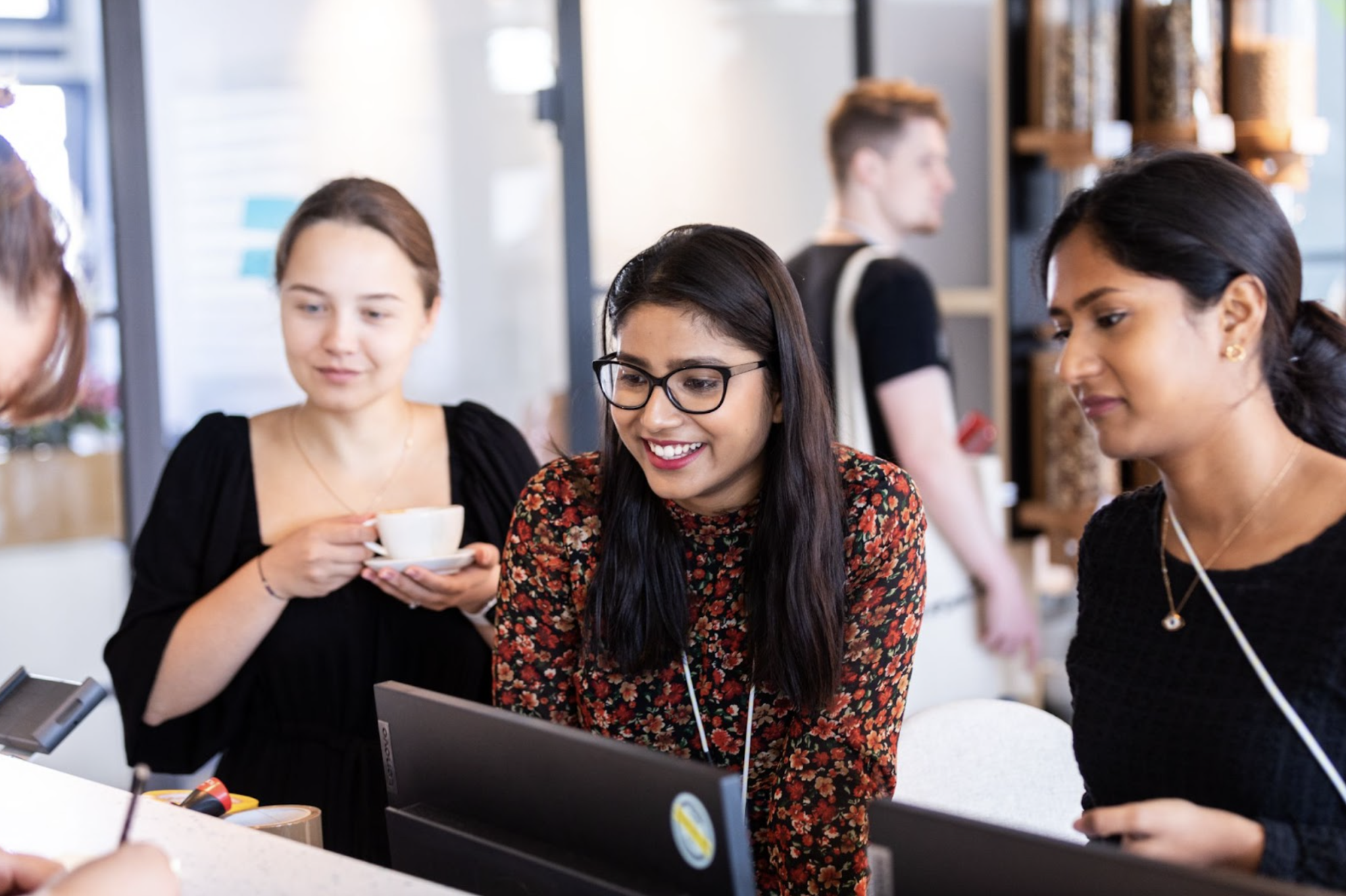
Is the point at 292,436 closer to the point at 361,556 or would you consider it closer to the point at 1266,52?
the point at 361,556

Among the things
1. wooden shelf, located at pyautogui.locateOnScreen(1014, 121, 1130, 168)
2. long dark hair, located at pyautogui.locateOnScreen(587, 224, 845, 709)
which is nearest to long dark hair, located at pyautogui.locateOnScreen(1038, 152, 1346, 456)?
long dark hair, located at pyautogui.locateOnScreen(587, 224, 845, 709)

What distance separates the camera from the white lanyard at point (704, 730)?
1685mm

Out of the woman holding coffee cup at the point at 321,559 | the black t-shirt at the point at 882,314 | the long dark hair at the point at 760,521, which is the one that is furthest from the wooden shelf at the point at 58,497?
the long dark hair at the point at 760,521

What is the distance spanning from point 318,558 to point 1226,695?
1.15m

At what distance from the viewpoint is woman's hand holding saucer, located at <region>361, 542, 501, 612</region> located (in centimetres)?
192

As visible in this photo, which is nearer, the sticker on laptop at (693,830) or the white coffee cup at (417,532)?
the sticker on laptop at (693,830)

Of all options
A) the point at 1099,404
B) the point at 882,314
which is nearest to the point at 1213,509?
the point at 1099,404

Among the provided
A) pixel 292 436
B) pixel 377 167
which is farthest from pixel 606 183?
pixel 292 436

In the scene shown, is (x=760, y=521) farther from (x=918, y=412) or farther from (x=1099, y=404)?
(x=918, y=412)

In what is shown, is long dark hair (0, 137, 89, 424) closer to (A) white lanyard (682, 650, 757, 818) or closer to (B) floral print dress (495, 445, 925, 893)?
(B) floral print dress (495, 445, 925, 893)

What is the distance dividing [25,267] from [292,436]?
0.57 metres

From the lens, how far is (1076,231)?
151 centimetres

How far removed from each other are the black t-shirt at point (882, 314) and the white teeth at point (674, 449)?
1.55 metres

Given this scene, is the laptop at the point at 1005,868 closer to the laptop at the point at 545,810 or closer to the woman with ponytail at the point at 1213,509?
the laptop at the point at 545,810
